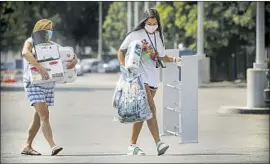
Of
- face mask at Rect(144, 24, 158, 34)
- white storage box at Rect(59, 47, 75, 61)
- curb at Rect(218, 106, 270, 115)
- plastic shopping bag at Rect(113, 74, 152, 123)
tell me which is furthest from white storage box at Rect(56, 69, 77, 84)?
curb at Rect(218, 106, 270, 115)

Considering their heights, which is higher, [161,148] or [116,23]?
[116,23]

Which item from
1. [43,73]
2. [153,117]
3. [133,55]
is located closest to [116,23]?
[153,117]

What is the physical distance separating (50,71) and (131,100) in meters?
1.07

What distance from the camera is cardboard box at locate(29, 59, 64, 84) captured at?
8719mm

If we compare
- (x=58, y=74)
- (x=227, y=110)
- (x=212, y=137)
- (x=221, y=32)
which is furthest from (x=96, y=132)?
(x=221, y=32)

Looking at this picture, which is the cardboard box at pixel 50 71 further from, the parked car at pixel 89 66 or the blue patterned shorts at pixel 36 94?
the parked car at pixel 89 66

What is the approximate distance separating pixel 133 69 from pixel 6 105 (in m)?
12.6

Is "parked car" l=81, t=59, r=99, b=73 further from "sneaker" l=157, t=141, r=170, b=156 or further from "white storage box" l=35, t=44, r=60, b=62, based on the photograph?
"sneaker" l=157, t=141, r=170, b=156

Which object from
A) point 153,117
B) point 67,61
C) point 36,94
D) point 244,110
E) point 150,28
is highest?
point 150,28

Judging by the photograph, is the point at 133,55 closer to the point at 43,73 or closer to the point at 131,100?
the point at 131,100

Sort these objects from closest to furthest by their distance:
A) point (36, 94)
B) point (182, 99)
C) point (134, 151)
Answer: point (36, 94), point (134, 151), point (182, 99)

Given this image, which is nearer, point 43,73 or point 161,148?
point 43,73

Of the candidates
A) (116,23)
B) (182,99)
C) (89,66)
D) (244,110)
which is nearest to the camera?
(182,99)

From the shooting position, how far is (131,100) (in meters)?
8.39
